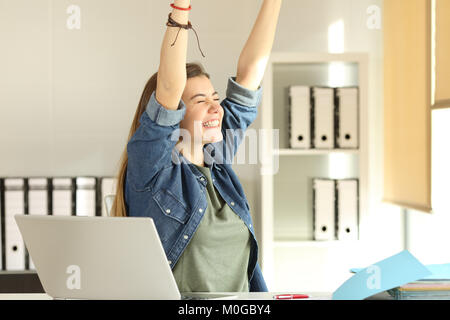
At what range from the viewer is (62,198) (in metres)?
2.38

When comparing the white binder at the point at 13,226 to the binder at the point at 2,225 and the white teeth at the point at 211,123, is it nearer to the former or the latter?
the binder at the point at 2,225

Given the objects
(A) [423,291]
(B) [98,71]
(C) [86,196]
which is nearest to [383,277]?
(A) [423,291]

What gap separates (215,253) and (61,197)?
1.26 meters

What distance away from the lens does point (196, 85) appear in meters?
1.42

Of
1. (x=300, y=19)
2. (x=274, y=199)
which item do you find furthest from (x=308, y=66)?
(x=274, y=199)

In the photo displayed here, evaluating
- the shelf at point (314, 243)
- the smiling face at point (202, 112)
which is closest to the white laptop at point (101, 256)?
the smiling face at point (202, 112)

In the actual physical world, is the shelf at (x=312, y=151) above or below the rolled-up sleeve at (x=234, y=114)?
below

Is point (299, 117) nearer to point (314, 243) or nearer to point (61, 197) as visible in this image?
point (314, 243)

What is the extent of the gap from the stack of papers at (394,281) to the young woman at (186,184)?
0.47 meters

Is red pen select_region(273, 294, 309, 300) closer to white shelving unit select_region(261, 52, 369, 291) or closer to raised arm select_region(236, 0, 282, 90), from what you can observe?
raised arm select_region(236, 0, 282, 90)

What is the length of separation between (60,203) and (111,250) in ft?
5.15

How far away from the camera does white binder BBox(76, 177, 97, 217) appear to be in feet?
7.80

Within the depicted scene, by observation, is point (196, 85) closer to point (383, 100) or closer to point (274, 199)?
point (274, 199)

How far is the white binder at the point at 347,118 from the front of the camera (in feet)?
7.98
